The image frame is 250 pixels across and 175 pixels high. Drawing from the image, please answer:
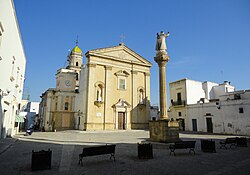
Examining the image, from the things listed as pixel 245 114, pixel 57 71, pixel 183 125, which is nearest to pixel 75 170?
pixel 245 114

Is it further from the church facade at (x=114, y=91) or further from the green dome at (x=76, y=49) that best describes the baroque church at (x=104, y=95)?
the green dome at (x=76, y=49)

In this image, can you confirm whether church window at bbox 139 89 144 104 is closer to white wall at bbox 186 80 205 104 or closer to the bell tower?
white wall at bbox 186 80 205 104

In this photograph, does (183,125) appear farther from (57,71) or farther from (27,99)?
(27,99)

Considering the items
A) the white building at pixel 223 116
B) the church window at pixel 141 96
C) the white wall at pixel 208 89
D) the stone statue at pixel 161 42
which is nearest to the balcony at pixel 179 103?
the white building at pixel 223 116

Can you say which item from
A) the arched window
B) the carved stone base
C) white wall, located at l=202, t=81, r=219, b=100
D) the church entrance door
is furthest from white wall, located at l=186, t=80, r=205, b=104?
the carved stone base

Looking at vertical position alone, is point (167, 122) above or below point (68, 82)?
below

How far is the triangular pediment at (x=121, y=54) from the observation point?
90.7 feet

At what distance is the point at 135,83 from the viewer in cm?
2969

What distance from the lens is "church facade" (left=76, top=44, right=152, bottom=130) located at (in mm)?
25920

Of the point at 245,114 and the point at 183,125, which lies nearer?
the point at 245,114

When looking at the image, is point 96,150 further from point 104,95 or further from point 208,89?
point 208,89

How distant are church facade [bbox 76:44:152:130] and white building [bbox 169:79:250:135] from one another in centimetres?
549

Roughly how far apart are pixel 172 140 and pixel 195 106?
18.6 m

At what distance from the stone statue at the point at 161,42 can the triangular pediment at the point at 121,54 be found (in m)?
16.0
